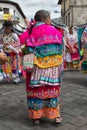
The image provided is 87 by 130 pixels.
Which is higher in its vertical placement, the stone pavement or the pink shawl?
the pink shawl

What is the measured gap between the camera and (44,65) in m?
4.40

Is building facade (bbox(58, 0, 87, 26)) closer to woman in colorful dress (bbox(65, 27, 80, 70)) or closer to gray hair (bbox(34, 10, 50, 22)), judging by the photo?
woman in colorful dress (bbox(65, 27, 80, 70))

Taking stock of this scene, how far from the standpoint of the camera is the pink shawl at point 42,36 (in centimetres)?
438

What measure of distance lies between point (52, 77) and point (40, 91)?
25 cm

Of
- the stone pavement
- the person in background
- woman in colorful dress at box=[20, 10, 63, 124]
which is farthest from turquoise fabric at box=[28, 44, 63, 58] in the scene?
the person in background

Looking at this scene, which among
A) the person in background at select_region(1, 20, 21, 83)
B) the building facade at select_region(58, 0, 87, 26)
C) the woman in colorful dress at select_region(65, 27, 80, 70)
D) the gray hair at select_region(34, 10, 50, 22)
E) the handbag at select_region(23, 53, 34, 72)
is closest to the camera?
the handbag at select_region(23, 53, 34, 72)

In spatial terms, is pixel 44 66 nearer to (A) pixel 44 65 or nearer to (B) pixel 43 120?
(A) pixel 44 65

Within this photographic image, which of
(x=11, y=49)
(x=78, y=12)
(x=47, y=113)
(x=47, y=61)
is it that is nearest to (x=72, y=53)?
(x=11, y=49)

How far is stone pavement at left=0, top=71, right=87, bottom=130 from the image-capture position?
15.1ft

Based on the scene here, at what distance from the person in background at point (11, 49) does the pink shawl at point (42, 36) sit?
3.59 m

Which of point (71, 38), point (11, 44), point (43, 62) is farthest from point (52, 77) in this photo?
point (71, 38)

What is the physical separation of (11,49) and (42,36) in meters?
4.00

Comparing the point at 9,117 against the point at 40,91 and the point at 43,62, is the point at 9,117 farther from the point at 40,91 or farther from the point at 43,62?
the point at 43,62

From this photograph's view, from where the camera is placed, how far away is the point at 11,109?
5.50 metres
